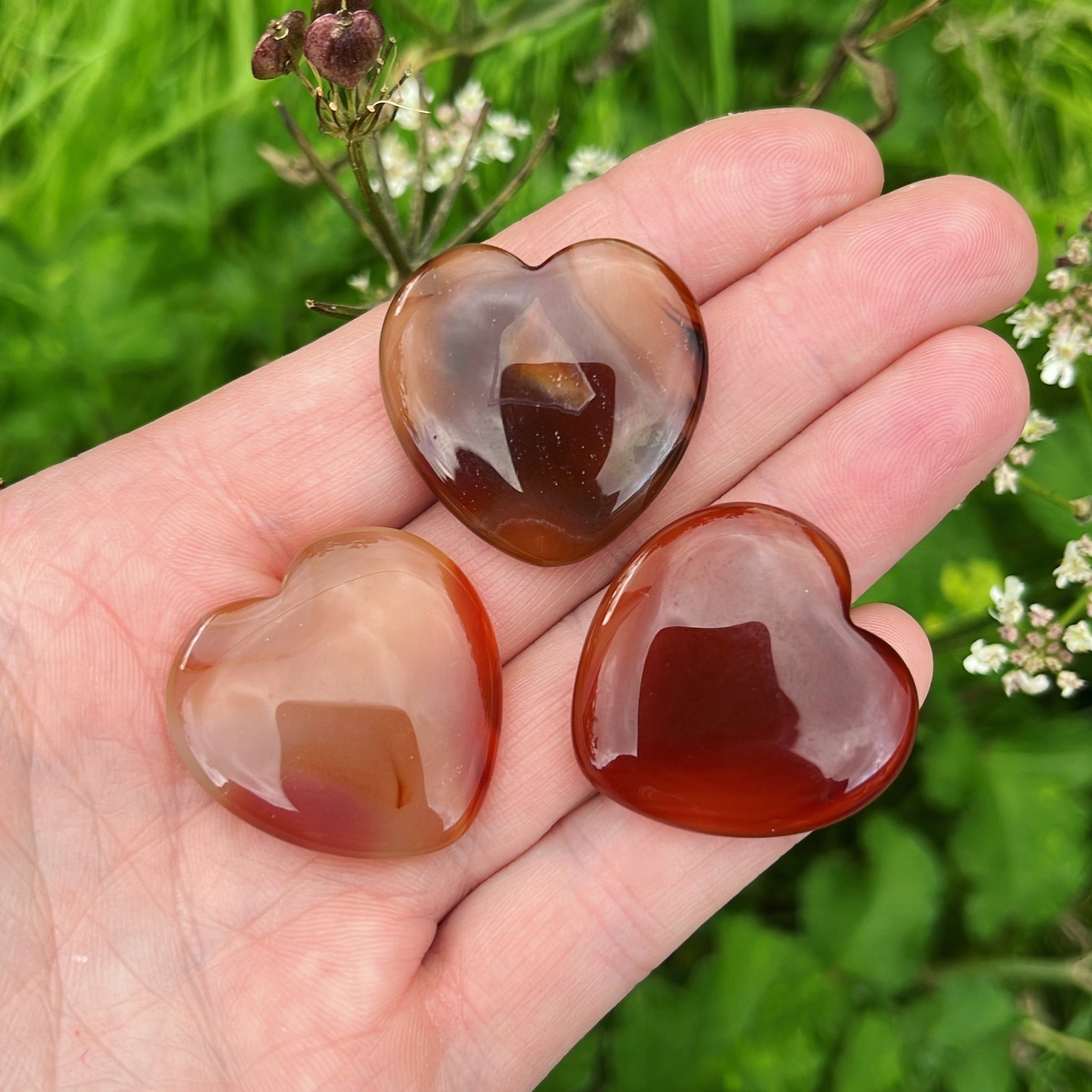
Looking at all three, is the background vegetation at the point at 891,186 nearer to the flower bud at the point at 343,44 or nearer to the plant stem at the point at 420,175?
the plant stem at the point at 420,175

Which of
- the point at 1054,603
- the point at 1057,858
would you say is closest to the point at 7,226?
the point at 1054,603

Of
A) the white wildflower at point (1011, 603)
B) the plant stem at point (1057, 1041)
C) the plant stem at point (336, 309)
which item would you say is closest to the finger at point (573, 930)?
the white wildflower at point (1011, 603)

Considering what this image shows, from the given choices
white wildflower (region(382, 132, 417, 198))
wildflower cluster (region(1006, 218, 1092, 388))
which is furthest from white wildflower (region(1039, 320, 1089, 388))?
white wildflower (region(382, 132, 417, 198))

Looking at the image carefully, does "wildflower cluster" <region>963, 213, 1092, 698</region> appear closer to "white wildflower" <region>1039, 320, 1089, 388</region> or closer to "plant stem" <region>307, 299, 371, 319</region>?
"white wildflower" <region>1039, 320, 1089, 388</region>

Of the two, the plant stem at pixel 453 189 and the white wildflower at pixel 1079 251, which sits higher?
the plant stem at pixel 453 189

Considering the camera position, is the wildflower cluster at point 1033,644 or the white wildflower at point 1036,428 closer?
the wildflower cluster at point 1033,644

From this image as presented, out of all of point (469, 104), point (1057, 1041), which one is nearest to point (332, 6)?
point (469, 104)

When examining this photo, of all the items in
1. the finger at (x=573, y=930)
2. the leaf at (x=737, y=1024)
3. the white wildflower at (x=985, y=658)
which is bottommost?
the leaf at (x=737, y=1024)
